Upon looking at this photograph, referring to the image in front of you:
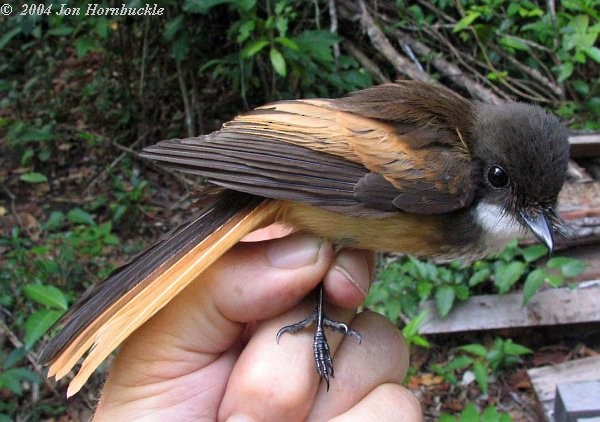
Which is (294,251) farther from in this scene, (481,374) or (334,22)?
(334,22)

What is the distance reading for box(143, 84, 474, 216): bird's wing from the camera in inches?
82.4

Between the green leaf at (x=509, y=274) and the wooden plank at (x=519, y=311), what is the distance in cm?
25

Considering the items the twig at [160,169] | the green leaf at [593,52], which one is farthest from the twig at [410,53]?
the twig at [160,169]

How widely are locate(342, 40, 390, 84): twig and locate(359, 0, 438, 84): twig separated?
125 mm

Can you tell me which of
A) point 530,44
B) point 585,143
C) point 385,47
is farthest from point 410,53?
point 585,143

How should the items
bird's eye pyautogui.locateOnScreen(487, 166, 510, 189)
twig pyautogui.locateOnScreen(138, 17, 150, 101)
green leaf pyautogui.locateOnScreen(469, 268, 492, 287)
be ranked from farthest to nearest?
twig pyautogui.locateOnScreen(138, 17, 150, 101) < green leaf pyautogui.locateOnScreen(469, 268, 492, 287) < bird's eye pyautogui.locateOnScreen(487, 166, 510, 189)

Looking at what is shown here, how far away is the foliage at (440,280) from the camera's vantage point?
3.82m

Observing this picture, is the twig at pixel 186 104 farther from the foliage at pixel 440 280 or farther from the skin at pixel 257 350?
the skin at pixel 257 350

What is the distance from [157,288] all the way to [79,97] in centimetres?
493

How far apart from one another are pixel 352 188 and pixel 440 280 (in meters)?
2.05

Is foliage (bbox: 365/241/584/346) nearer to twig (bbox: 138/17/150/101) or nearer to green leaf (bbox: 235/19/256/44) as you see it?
green leaf (bbox: 235/19/256/44)

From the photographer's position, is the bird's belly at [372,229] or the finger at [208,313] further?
the bird's belly at [372,229]

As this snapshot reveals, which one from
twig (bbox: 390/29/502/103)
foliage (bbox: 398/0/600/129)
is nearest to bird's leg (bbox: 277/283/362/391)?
twig (bbox: 390/29/502/103)

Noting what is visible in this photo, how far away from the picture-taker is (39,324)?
3.03 metres
